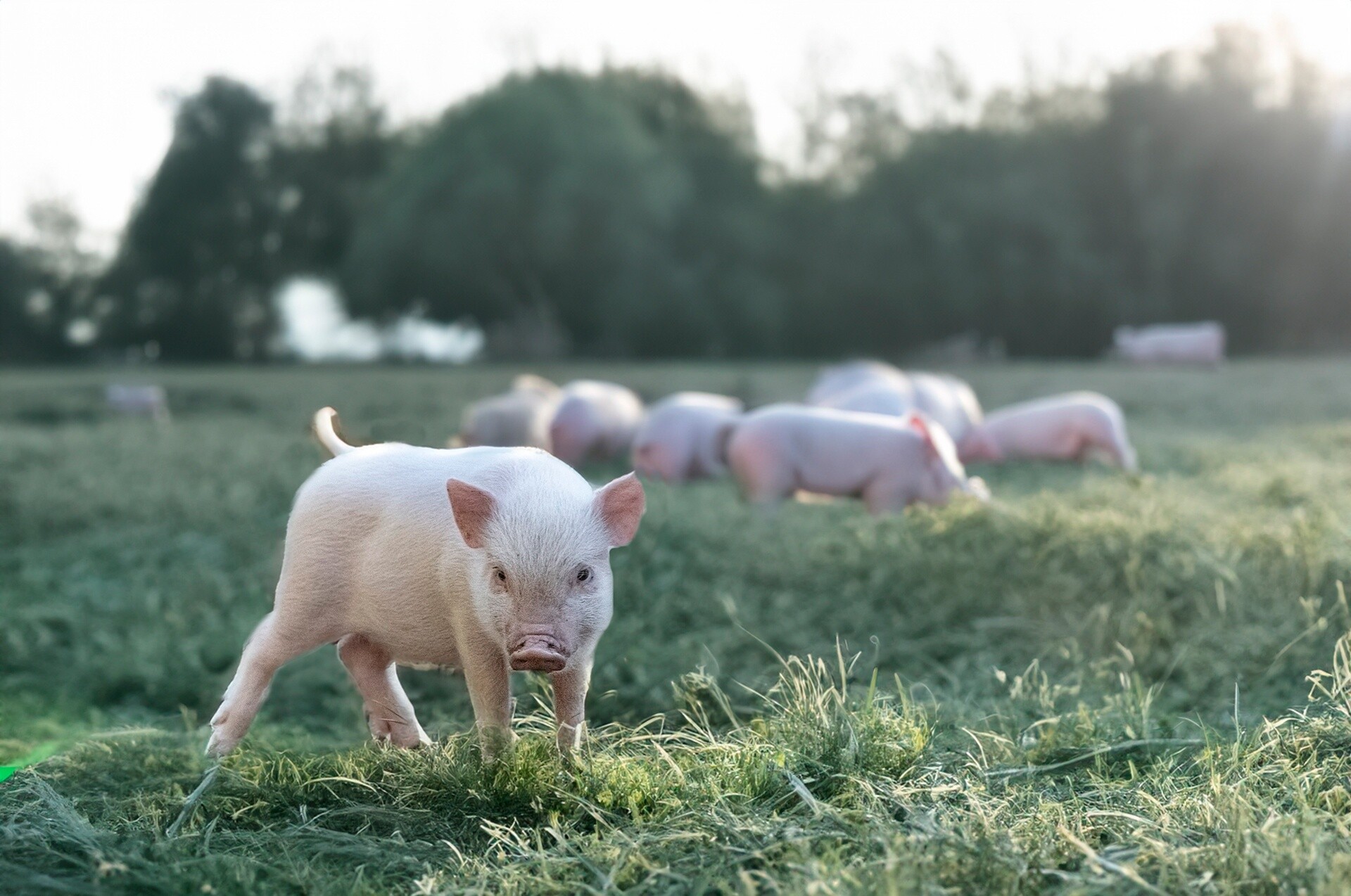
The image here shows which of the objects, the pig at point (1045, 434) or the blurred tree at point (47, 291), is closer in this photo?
the pig at point (1045, 434)

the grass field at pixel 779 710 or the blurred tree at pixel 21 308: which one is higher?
the blurred tree at pixel 21 308

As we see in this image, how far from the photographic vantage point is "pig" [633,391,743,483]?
25.7 ft

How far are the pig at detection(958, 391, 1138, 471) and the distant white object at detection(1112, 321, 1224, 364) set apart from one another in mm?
9930

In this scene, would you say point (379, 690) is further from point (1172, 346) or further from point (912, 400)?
point (1172, 346)

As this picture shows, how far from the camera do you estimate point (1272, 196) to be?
2156 centimetres

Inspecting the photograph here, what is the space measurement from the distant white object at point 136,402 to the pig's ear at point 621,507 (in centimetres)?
1126

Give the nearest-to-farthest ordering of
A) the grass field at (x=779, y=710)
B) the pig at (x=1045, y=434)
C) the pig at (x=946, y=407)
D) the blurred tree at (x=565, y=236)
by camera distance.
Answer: the grass field at (x=779, y=710) → the pig at (x=1045, y=434) → the pig at (x=946, y=407) → the blurred tree at (x=565, y=236)

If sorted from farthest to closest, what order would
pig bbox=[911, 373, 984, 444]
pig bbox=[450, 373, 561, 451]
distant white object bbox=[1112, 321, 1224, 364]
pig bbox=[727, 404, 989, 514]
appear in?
distant white object bbox=[1112, 321, 1224, 364] < pig bbox=[450, 373, 561, 451] < pig bbox=[911, 373, 984, 444] < pig bbox=[727, 404, 989, 514]

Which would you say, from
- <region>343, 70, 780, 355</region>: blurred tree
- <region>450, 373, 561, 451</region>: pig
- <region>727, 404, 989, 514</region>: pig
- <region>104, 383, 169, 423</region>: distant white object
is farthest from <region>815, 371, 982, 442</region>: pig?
<region>343, 70, 780, 355</region>: blurred tree

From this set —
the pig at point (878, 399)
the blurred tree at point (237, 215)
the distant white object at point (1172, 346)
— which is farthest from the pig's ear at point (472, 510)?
the blurred tree at point (237, 215)

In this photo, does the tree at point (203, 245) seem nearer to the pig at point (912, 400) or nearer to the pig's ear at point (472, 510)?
the pig at point (912, 400)

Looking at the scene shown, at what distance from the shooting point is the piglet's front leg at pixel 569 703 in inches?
98.3

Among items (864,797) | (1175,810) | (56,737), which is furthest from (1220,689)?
(56,737)

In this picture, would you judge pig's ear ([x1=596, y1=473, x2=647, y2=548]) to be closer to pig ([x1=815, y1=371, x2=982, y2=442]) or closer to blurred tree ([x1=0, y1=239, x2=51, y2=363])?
pig ([x1=815, y1=371, x2=982, y2=442])
